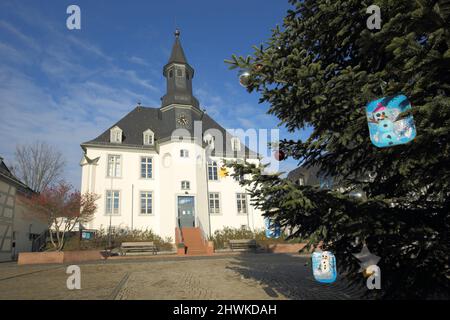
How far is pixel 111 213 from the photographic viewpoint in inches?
977

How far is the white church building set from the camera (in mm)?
25156

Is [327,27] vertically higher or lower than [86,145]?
lower

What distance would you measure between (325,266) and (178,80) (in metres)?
27.0

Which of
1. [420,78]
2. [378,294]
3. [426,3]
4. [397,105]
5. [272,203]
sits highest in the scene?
[426,3]

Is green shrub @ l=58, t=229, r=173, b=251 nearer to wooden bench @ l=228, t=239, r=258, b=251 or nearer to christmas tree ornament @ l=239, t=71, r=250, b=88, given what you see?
wooden bench @ l=228, t=239, r=258, b=251

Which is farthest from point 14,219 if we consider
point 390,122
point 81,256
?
point 390,122

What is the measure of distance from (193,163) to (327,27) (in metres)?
21.7

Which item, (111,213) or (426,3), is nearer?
(426,3)

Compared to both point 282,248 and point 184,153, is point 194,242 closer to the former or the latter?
point 282,248

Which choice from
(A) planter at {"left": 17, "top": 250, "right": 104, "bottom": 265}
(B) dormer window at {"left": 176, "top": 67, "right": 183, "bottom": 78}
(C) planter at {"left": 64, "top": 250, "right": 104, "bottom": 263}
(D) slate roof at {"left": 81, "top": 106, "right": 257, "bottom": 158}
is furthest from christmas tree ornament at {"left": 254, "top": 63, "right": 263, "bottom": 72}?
(B) dormer window at {"left": 176, "top": 67, "right": 183, "bottom": 78}

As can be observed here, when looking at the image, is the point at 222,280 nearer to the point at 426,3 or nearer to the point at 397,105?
the point at 397,105

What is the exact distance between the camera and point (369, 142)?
4.35 m
